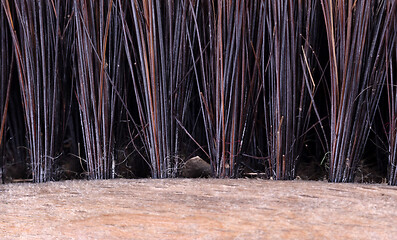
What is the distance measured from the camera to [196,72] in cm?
118

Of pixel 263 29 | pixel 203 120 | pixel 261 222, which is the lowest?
pixel 261 222

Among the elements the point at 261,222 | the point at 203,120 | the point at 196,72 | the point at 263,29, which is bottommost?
the point at 261,222

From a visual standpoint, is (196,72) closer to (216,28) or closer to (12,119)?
(216,28)

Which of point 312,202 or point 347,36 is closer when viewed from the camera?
point 312,202

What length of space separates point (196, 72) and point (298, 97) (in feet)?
0.86

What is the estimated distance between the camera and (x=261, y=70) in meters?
1.18

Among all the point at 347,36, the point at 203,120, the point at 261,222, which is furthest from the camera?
the point at 203,120

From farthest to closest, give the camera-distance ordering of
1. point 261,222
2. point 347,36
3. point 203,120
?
point 203,120, point 347,36, point 261,222

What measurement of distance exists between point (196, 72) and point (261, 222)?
434 millimetres

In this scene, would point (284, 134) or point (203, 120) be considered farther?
point (203, 120)

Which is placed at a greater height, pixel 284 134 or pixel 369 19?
pixel 369 19

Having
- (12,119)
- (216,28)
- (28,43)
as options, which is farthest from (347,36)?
(12,119)

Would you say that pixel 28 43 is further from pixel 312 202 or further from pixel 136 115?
pixel 312 202

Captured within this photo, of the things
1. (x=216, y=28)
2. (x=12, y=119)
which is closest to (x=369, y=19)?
(x=216, y=28)
